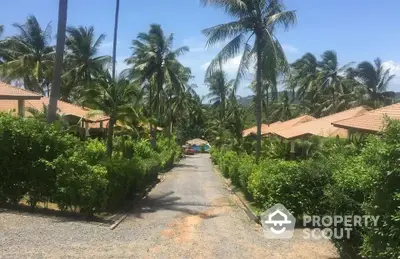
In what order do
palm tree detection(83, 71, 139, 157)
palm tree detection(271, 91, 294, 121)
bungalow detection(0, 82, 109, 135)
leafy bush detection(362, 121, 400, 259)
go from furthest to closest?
palm tree detection(271, 91, 294, 121), bungalow detection(0, 82, 109, 135), palm tree detection(83, 71, 139, 157), leafy bush detection(362, 121, 400, 259)

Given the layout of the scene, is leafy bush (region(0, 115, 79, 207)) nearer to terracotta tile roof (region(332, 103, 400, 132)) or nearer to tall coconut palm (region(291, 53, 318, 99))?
terracotta tile roof (region(332, 103, 400, 132))

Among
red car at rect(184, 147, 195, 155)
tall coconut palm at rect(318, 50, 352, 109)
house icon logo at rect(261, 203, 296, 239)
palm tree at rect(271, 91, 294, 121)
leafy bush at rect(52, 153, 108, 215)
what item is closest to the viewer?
house icon logo at rect(261, 203, 296, 239)

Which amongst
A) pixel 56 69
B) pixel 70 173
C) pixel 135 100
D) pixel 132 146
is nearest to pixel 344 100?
pixel 132 146

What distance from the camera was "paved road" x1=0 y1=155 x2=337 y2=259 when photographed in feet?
26.6

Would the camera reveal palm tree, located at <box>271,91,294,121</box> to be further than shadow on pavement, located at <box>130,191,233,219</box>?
Yes

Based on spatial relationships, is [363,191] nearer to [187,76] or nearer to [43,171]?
[43,171]

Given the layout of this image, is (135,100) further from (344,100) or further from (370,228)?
(344,100)

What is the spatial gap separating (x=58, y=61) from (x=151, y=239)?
862cm

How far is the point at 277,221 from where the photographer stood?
12039mm

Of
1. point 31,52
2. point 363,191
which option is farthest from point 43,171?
point 31,52

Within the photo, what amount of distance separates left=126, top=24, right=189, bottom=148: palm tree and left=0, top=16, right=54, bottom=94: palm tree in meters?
9.12

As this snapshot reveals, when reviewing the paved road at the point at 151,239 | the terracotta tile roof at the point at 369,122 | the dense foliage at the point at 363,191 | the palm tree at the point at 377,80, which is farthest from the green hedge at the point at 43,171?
the palm tree at the point at 377,80

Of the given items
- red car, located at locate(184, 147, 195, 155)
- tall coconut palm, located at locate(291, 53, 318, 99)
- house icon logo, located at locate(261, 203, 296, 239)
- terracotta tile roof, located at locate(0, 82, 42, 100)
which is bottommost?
red car, located at locate(184, 147, 195, 155)

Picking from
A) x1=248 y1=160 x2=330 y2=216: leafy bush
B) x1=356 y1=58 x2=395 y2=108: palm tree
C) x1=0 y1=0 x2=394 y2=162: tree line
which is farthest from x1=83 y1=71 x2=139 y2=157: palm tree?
x1=356 y1=58 x2=395 y2=108: palm tree
